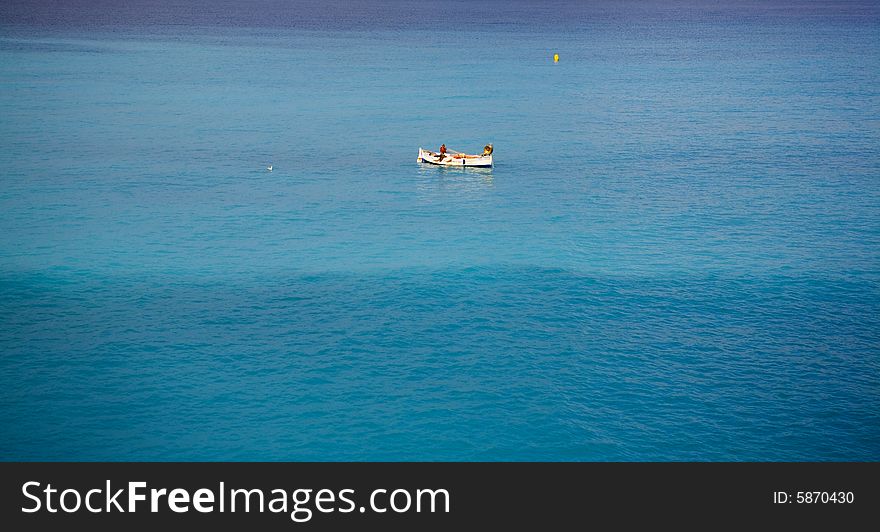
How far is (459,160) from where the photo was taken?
101938mm

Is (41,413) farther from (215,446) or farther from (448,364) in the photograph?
(448,364)

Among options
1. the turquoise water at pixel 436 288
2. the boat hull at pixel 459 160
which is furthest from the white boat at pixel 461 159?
the turquoise water at pixel 436 288

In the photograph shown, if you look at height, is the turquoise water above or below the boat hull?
below

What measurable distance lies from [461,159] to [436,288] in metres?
37.2

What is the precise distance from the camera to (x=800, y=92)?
15975 centimetres

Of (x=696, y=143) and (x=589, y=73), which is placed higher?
(x=589, y=73)

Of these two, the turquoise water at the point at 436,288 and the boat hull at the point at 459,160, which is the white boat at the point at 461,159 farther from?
the turquoise water at the point at 436,288

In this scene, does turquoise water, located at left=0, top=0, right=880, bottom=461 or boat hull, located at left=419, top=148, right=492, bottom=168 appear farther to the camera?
boat hull, located at left=419, top=148, right=492, bottom=168

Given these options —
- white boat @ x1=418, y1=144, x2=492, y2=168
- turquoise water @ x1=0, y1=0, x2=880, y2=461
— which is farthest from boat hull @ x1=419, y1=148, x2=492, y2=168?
turquoise water @ x1=0, y1=0, x2=880, y2=461

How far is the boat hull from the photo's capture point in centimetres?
10125

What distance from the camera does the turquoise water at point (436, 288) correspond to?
47.4m

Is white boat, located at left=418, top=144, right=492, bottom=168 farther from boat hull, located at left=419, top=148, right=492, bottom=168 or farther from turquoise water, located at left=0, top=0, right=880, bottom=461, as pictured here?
turquoise water, located at left=0, top=0, right=880, bottom=461

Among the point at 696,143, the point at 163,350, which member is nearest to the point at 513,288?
the point at 163,350
